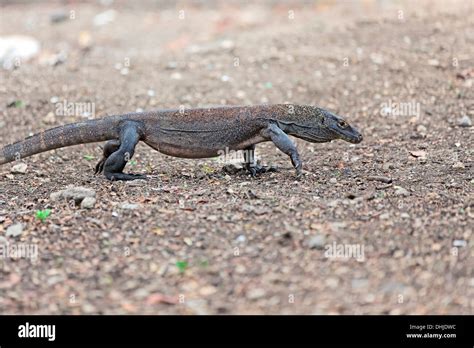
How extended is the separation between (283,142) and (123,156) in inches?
67.4

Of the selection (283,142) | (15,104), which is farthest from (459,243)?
(15,104)

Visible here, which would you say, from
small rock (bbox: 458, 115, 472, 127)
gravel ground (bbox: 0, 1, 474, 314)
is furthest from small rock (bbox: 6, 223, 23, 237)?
small rock (bbox: 458, 115, 472, 127)

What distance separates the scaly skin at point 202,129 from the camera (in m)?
7.94

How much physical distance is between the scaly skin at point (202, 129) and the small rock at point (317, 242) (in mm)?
2454

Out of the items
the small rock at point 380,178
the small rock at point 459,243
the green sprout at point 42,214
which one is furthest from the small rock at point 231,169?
the small rock at point 459,243

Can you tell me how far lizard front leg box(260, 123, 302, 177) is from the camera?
7.63 m

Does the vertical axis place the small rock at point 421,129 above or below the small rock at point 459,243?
above

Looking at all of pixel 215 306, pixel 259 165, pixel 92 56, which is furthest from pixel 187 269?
pixel 92 56

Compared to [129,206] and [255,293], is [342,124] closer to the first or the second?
[129,206]

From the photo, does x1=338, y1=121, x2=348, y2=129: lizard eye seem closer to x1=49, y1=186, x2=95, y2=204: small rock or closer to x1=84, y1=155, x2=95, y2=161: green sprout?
x1=49, y1=186, x2=95, y2=204: small rock

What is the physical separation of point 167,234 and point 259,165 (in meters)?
2.49

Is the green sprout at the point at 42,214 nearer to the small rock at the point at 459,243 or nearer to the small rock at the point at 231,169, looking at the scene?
the small rock at the point at 231,169

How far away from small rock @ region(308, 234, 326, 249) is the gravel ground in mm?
48

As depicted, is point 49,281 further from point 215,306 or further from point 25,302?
point 215,306
